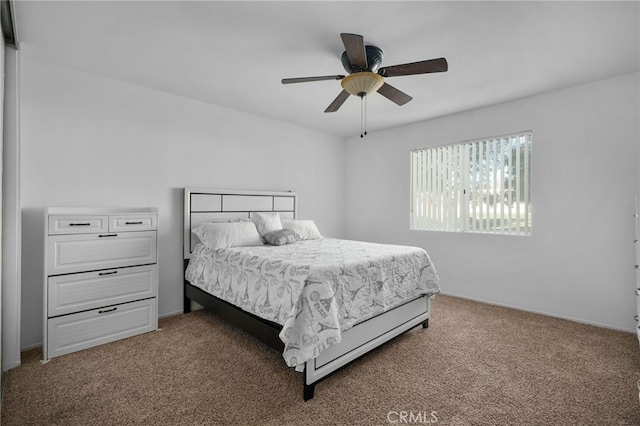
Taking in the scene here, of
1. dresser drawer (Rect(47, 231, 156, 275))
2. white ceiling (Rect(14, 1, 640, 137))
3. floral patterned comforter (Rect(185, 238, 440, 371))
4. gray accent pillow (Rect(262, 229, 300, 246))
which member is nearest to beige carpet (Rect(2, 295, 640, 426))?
floral patterned comforter (Rect(185, 238, 440, 371))

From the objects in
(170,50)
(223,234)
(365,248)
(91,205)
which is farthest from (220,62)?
(365,248)

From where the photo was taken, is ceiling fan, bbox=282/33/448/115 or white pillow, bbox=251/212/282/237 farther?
white pillow, bbox=251/212/282/237

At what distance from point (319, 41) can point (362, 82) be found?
0.49 m

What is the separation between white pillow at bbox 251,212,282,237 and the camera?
3696mm

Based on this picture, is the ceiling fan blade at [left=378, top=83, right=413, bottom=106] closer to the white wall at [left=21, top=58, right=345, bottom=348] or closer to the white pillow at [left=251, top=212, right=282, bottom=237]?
the white pillow at [left=251, top=212, right=282, bottom=237]

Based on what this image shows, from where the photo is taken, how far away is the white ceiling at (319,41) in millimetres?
2006

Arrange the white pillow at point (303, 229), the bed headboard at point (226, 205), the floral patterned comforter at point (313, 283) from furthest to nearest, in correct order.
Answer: the white pillow at point (303, 229) → the bed headboard at point (226, 205) → the floral patterned comforter at point (313, 283)

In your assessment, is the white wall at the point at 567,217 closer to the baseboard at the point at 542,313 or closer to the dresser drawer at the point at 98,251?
the baseboard at the point at 542,313

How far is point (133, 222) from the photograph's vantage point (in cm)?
287

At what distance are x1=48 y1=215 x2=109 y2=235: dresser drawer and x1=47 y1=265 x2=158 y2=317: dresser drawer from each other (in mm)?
377

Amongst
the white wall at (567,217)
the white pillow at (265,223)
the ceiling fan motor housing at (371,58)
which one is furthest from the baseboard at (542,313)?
the ceiling fan motor housing at (371,58)

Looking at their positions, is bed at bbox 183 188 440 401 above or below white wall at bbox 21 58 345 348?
below

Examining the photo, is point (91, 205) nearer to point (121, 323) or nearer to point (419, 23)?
point (121, 323)

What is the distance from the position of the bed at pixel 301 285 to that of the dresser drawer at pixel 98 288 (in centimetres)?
55
